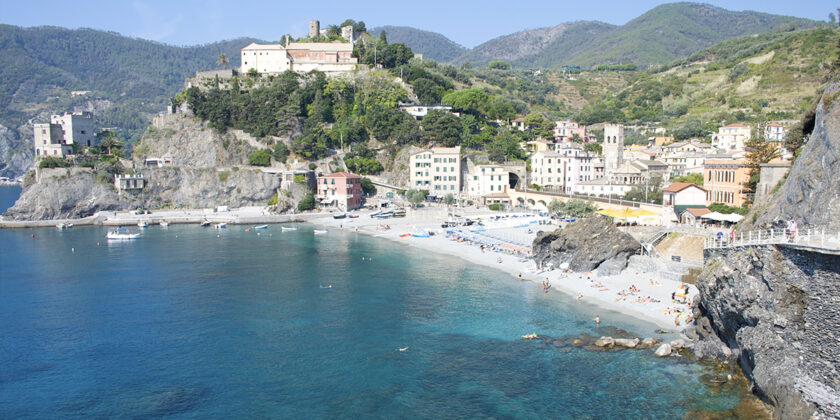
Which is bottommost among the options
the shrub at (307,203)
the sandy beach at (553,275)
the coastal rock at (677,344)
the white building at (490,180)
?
the coastal rock at (677,344)

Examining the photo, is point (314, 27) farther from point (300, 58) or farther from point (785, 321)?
point (785, 321)

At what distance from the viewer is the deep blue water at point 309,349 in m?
18.6

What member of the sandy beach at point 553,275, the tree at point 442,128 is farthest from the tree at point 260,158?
the tree at point 442,128

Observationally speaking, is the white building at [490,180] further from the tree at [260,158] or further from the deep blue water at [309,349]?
the tree at [260,158]

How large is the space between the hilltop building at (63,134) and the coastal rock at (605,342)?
225ft

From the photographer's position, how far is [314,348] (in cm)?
2333

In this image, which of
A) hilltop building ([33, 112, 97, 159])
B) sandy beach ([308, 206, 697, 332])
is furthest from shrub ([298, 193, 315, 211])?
hilltop building ([33, 112, 97, 159])

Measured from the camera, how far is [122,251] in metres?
45.3

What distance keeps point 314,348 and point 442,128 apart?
4761 cm

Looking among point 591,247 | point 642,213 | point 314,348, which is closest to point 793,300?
point 314,348

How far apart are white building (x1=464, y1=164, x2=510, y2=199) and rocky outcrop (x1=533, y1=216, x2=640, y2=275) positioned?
87.4 ft

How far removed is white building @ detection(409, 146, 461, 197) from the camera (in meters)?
64.8

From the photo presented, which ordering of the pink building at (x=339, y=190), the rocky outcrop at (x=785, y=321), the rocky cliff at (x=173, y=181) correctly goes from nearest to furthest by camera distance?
the rocky outcrop at (x=785, y=321) < the rocky cliff at (x=173, y=181) < the pink building at (x=339, y=190)

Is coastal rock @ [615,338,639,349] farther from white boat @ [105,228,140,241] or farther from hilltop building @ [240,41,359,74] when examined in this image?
hilltop building @ [240,41,359,74]
